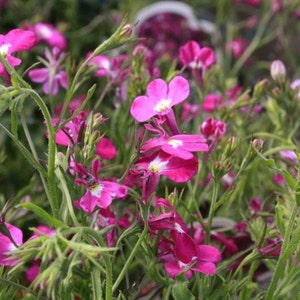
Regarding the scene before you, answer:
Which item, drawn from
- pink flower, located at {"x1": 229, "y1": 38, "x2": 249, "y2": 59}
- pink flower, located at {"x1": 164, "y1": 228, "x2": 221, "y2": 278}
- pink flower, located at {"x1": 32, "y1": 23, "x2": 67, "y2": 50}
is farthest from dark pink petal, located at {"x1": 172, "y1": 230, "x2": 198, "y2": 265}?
pink flower, located at {"x1": 229, "y1": 38, "x2": 249, "y2": 59}

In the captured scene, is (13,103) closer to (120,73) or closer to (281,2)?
(120,73)

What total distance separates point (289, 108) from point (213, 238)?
223 millimetres

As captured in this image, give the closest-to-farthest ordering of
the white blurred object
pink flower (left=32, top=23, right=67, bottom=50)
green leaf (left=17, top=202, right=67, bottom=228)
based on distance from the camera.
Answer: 1. green leaf (left=17, top=202, right=67, bottom=228)
2. pink flower (left=32, top=23, right=67, bottom=50)
3. the white blurred object

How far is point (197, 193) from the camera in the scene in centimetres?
95

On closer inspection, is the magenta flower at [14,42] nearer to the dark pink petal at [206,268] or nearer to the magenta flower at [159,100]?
the magenta flower at [159,100]

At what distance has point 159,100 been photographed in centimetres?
74

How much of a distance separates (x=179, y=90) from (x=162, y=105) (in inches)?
1.1

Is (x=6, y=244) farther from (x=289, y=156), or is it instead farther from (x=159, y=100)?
(x=289, y=156)

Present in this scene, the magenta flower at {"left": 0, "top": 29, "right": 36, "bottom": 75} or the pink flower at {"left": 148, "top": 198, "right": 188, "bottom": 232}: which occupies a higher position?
the magenta flower at {"left": 0, "top": 29, "right": 36, "bottom": 75}

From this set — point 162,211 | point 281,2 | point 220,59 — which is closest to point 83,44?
point 220,59

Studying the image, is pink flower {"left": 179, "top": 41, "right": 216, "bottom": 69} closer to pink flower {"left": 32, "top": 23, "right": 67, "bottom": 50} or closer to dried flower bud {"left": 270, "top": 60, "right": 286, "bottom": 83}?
dried flower bud {"left": 270, "top": 60, "right": 286, "bottom": 83}

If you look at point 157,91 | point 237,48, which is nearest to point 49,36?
point 237,48

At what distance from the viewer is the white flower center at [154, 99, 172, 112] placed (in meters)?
0.73

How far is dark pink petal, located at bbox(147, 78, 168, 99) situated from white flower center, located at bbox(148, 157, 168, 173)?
0.08 meters
